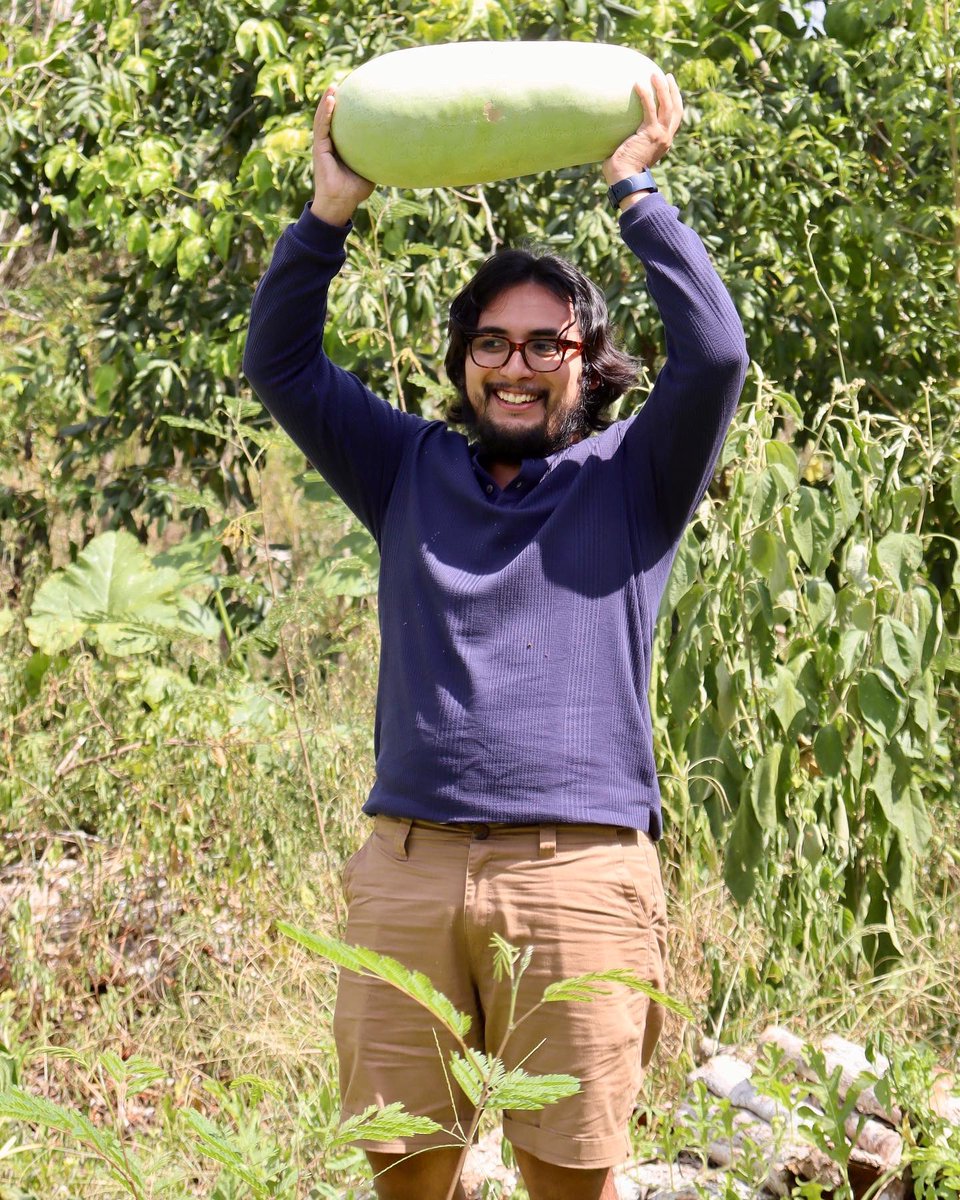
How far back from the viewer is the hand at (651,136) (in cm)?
202

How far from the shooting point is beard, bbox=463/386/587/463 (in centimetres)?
209

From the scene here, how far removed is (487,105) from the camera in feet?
6.80

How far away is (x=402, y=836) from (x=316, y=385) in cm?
67

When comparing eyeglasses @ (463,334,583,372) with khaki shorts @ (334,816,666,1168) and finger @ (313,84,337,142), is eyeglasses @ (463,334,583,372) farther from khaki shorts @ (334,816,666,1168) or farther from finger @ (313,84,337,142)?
khaki shorts @ (334,816,666,1168)

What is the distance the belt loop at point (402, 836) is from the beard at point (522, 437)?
54 centimetres

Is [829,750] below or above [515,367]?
below

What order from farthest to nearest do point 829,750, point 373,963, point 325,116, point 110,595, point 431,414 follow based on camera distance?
point 431,414
point 110,595
point 829,750
point 325,116
point 373,963

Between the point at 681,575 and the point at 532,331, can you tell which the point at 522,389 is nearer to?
the point at 532,331

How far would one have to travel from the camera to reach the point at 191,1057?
3.10 metres

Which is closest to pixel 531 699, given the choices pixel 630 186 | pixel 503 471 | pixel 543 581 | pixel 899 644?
pixel 543 581

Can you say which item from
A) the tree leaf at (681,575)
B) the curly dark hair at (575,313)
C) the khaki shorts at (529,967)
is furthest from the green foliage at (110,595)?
the khaki shorts at (529,967)

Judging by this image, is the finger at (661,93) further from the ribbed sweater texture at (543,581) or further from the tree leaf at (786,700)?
the tree leaf at (786,700)

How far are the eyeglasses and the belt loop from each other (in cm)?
66

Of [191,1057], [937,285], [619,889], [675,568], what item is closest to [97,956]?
[191,1057]
